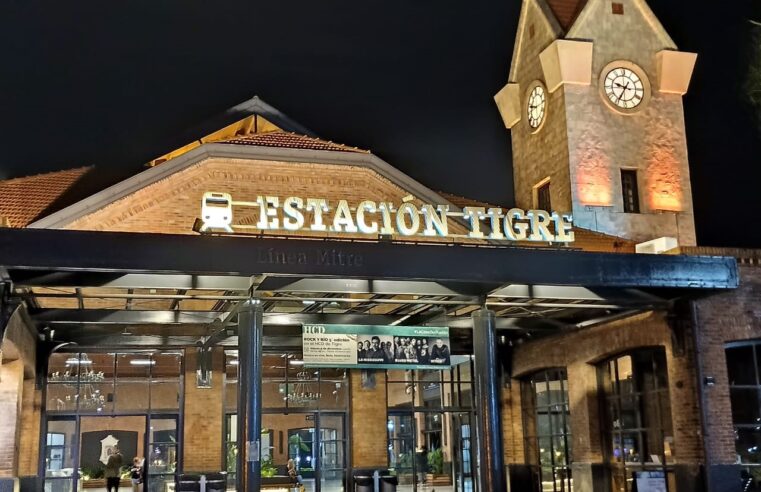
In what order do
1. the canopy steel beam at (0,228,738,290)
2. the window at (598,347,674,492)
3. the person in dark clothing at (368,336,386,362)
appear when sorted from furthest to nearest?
the window at (598,347,674,492)
the person in dark clothing at (368,336,386,362)
the canopy steel beam at (0,228,738,290)

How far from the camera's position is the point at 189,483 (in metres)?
22.5

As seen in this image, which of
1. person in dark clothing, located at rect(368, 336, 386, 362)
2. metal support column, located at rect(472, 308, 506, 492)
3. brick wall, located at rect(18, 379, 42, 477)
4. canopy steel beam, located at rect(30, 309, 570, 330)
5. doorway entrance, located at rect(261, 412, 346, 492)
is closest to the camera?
metal support column, located at rect(472, 308, 506, 492)

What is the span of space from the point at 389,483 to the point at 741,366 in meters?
9.60

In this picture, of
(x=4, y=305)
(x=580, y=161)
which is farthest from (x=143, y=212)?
(x=580, y=161)

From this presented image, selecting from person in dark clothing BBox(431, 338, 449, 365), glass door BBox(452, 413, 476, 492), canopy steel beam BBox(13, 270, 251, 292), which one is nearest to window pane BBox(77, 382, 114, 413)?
canopy steel beam BBox(13, 270, 251, 292)

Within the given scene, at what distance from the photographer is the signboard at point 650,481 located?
18.4 metres

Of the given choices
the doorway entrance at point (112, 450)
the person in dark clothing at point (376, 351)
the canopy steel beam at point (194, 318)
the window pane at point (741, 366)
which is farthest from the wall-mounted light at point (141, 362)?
the window pane at point (741, 366)

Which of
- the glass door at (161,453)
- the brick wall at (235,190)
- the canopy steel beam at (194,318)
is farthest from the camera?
the glass door at (161,453)

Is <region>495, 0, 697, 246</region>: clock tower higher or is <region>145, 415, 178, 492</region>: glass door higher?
<region>495, 0, 697, 246</region>: clock tower

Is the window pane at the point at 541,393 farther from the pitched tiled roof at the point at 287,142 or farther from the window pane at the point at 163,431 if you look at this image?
the window pane at the point at 163,431

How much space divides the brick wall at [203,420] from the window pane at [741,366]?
12916 millimetres

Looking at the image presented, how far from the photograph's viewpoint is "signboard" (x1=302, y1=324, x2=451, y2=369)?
18.3 meters

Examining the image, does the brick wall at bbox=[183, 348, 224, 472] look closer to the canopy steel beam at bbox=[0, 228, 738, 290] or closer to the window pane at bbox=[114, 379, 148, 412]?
the window pane at bbox=[114, 379, 148, 412]

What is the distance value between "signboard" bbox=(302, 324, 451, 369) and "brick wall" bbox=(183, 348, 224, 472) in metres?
6.26
